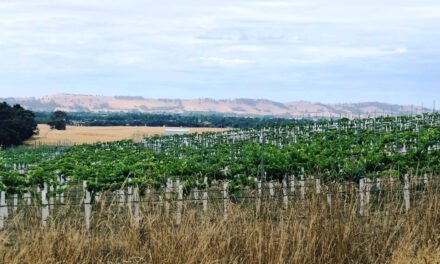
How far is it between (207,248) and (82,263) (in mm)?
1245

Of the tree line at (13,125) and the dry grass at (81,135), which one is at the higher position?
the tree line at (13,125)

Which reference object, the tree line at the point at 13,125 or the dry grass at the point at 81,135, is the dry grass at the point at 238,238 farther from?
the dry grass at the point at 81,135

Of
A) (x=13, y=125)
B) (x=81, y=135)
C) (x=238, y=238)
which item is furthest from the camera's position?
(x=81, y=135)

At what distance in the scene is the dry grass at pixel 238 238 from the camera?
6902mm

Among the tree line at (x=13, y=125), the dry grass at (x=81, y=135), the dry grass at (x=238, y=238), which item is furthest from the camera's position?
the dry grass at (x=81, y=135)

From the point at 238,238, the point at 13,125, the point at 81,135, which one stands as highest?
the point at 238,238

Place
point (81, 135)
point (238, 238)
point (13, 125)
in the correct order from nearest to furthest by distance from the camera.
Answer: point (238, 238)
point (13, 125)
point (81, 135)

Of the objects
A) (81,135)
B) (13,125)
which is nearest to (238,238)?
(13,125)

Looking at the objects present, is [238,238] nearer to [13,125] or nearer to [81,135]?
[13,125]

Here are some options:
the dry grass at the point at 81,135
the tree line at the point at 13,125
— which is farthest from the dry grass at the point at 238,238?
the dry grass at the point at 81,135

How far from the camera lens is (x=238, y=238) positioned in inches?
282

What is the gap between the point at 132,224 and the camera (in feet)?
23.7

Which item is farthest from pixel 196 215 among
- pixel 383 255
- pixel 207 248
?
pixel 383 255

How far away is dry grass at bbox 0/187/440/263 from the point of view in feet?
22.6
